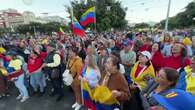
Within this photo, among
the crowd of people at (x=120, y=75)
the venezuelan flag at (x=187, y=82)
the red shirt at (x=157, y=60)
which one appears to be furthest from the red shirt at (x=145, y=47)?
the venezuelan flag at (x=187, y=82)

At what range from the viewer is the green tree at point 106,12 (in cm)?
2377

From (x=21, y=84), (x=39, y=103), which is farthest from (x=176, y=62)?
(x=21, y=84)

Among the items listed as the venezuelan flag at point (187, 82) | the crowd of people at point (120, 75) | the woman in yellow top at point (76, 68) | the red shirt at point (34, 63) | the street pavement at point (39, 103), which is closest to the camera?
the crowd of people at point (120, 75)

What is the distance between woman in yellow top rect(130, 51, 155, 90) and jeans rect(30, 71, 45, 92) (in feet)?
11.4

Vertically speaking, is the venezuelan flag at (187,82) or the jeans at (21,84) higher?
the venezuelan flag at (187,82)

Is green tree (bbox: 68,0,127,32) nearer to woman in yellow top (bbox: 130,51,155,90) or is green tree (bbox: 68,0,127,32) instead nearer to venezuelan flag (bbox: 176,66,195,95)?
woman in yellow top (bbox: 130,51,155,90)

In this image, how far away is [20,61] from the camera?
6.97 metres

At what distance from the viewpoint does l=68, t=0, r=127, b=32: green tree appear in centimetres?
2377

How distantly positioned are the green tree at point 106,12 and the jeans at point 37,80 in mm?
16382

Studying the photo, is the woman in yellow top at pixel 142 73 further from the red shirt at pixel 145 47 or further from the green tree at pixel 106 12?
the green tree at pixel 106 12

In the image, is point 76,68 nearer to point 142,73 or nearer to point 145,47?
point 142,73

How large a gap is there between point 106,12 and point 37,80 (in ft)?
62.0

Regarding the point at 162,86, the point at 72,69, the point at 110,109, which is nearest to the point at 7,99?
the point at 72,69

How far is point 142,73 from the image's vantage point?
13.8 feet
